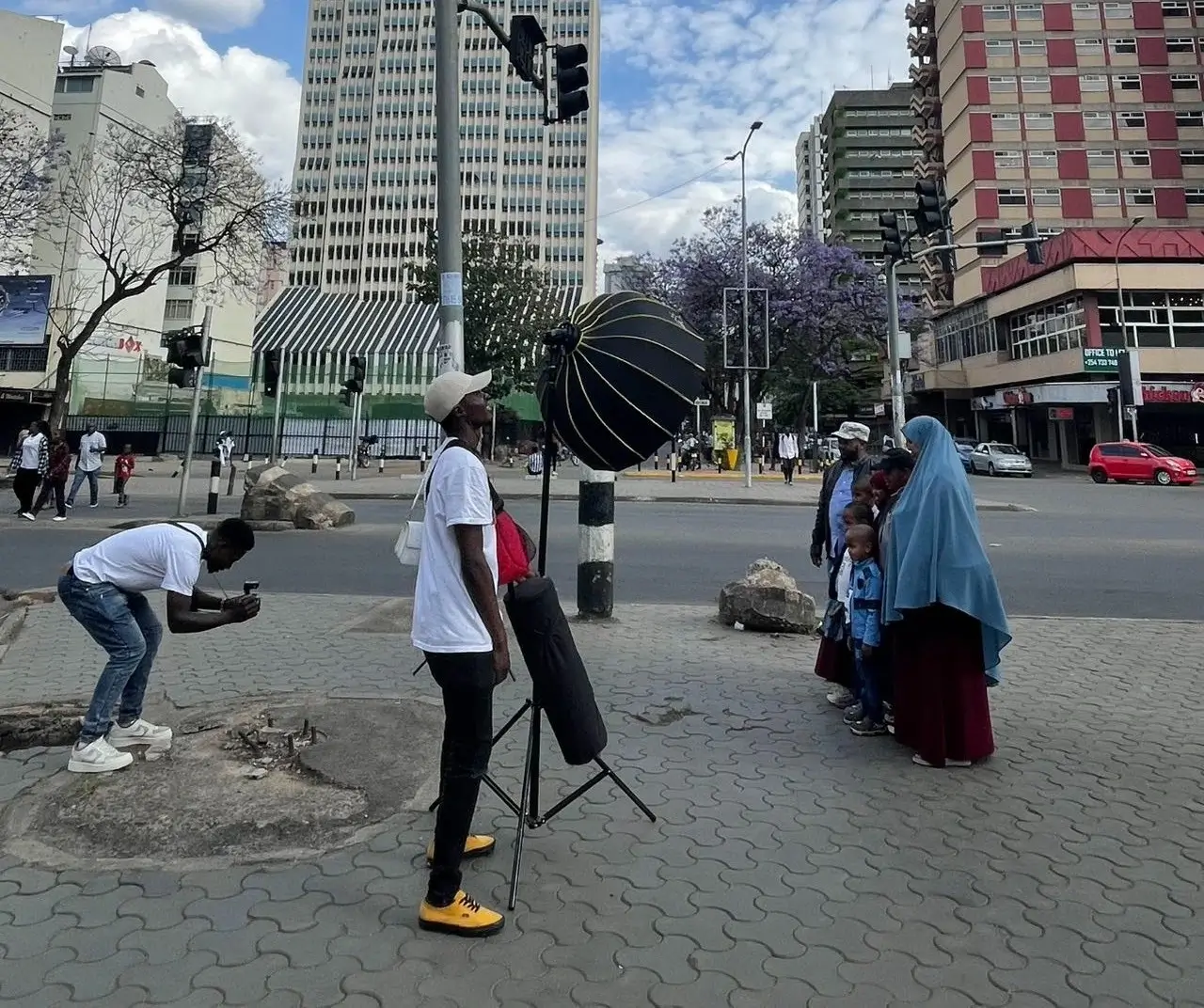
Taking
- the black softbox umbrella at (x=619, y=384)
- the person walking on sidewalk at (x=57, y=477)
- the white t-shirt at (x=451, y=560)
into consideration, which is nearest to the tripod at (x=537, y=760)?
the black softbox umbrella at (x=619, y=384)

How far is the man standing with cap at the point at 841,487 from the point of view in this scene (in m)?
4.75

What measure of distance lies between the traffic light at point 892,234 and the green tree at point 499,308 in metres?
25.6

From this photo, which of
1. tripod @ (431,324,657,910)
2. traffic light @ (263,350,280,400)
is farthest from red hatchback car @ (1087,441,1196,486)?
tripod @ (431,324,657,910)

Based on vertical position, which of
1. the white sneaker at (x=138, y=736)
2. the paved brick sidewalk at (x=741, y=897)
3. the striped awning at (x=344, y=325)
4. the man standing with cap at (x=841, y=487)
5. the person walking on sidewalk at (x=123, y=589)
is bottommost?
the paved brick sidewalk at (x=741, y=897)

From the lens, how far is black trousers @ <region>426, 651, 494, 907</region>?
2326 mm

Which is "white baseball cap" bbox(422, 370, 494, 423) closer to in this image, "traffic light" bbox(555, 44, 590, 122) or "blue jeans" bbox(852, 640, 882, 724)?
"blue jeans" bbox(852, 640, 882, 724)

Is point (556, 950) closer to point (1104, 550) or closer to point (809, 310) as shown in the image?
point (1104, 550)

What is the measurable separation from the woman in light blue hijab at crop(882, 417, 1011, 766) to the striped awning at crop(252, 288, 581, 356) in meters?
47.6

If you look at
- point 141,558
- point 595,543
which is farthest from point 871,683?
point 141,558

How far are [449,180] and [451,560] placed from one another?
203 inches

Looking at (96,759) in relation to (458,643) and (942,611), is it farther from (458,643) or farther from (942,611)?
(942,611)

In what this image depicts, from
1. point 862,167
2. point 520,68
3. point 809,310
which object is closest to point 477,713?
point 520,68

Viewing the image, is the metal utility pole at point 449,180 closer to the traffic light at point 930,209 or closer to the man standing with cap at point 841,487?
the man standing with cap at point 841,487

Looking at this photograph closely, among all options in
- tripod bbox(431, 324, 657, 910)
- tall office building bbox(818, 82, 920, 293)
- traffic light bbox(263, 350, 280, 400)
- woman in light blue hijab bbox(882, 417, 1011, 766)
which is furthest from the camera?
tall office building bbox(818, 82, 920, 293)
